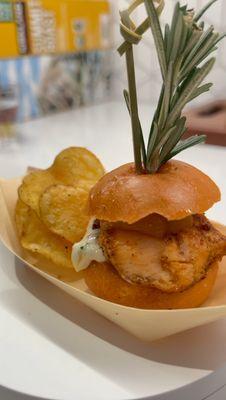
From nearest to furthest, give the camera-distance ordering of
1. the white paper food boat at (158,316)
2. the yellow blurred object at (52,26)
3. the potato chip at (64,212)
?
the white paper food boat at (158,316)
the potato chip at (64,212)
the yellow blurred object at (52,26)

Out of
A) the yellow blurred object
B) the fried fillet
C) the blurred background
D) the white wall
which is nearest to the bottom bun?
the fried fillet

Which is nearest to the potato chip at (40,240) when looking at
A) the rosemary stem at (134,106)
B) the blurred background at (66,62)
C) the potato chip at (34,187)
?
the potato chip at (34,187)

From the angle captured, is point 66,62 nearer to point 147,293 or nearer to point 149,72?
point 149,72

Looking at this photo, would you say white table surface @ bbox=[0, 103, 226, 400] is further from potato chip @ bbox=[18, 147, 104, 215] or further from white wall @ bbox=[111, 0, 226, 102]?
white wall @ bbox=[111, 0, 226, 102]

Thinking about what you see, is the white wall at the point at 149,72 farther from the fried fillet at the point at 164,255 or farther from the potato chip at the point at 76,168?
the fried fillet at the point at 164,255

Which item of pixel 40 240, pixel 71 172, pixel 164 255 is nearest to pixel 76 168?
pixel 71 172

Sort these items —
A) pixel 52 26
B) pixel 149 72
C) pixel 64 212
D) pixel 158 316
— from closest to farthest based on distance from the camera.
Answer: pixel 158 316 → pixel 64 212 → pixel 52 26 → pixel 149 72
